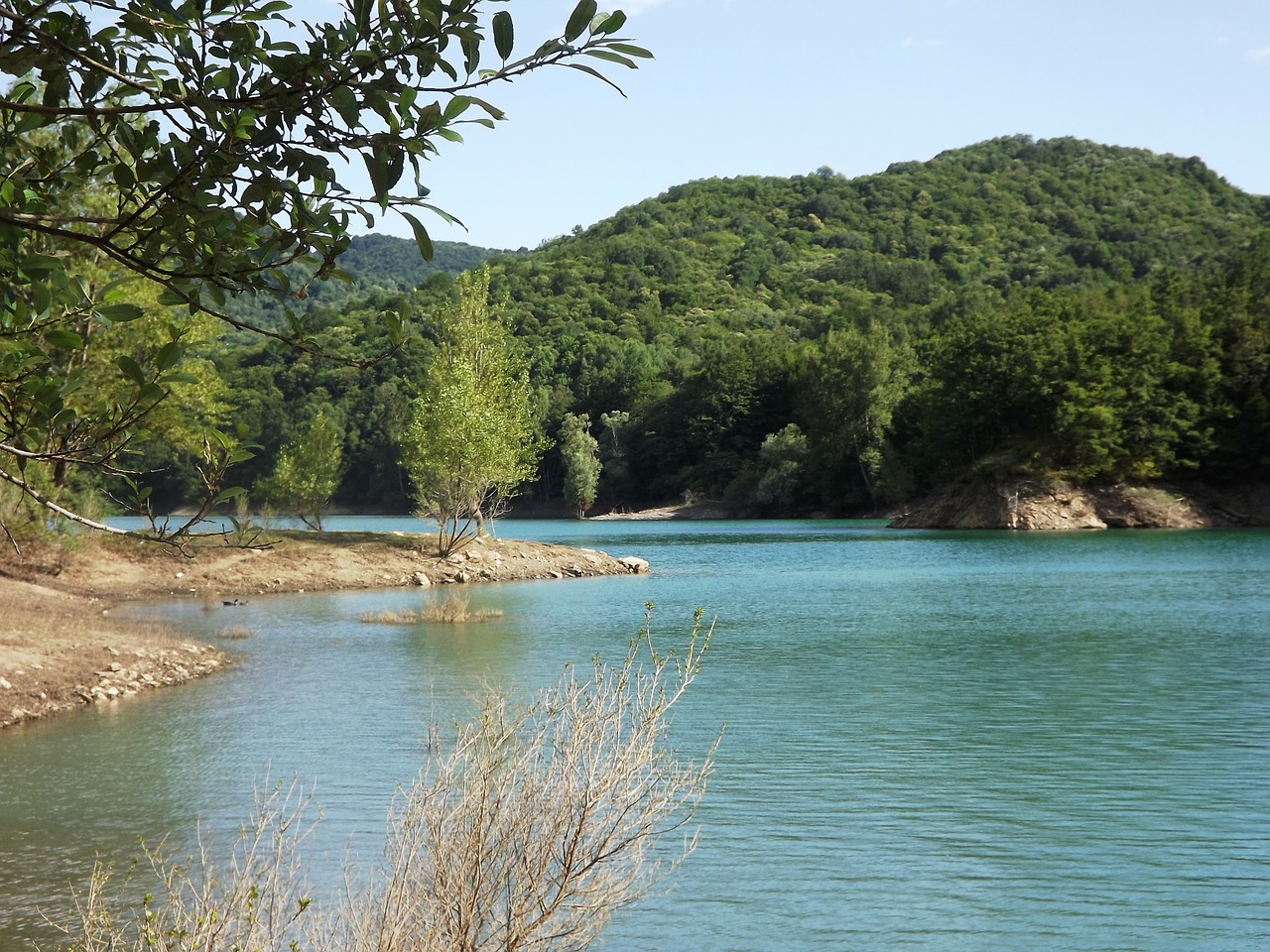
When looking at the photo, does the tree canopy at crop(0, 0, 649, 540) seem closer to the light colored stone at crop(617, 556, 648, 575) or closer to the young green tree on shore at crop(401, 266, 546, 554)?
the young green tree on shore at crop(401, 266, 546, 554)

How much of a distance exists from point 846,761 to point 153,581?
24507 mm

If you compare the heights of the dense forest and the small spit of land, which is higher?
the dense forest

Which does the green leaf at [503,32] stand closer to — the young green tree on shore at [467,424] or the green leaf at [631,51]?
the green leaf at [631,51]

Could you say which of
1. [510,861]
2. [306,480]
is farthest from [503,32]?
[306,480]

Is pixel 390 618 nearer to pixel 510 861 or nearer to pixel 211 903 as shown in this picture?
pixel 211 903

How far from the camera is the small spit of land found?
16375mm

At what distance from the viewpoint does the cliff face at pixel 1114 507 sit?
6091 centimetres

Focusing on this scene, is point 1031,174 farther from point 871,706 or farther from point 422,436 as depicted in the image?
point 871,706

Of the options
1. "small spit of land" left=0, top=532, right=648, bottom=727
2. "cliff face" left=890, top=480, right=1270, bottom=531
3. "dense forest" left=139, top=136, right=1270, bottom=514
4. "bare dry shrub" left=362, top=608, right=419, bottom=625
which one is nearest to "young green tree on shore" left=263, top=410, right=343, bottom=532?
"dense forest" left=139, top=136, right=1270, bottom=514

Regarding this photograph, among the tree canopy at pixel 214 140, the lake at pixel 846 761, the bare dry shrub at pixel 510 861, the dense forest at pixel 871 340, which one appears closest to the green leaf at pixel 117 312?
the tree canopy at pixel 214 140

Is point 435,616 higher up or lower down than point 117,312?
lower down

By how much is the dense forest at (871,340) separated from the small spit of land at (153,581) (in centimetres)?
711

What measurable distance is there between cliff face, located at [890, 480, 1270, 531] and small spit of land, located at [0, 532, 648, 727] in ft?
91.9

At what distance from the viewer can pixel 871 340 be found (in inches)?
3270
